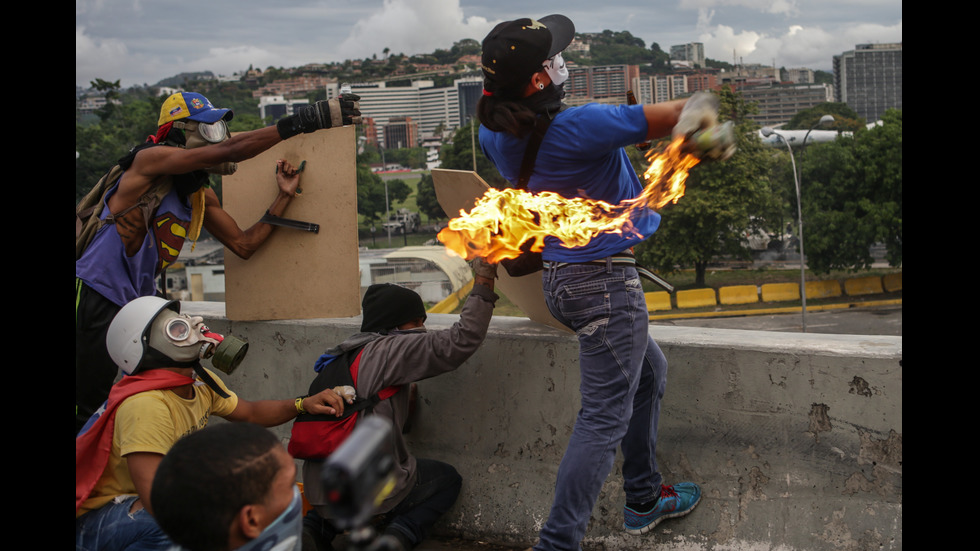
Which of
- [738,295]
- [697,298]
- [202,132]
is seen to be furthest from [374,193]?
[202,132]

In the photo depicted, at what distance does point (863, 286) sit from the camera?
50500 millimetres

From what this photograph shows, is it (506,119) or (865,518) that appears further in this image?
(865,518)

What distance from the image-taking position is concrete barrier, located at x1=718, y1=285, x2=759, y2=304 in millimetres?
48375

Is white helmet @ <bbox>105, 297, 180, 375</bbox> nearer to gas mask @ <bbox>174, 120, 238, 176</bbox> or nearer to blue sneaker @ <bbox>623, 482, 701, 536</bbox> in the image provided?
gas mask @ <bbox>174, 120, 238, 176</bbox>

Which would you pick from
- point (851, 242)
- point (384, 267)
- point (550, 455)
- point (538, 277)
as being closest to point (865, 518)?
point (550, 455)

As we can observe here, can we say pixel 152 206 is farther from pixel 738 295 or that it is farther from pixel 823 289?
pixel 823 289

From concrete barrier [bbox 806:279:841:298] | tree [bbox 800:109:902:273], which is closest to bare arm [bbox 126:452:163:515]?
tree [bbox 800:109:902:273]

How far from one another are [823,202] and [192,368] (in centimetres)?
4915

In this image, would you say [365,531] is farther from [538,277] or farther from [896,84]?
[896,84]

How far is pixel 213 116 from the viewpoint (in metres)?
3.84

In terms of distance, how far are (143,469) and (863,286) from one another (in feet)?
175

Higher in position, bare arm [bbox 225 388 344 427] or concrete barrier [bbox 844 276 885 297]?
bare arm [bbox 225 388 344 427]

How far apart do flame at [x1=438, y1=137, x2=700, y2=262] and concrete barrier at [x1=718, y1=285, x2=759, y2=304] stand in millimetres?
46638

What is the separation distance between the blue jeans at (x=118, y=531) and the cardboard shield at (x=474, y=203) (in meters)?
1.75
